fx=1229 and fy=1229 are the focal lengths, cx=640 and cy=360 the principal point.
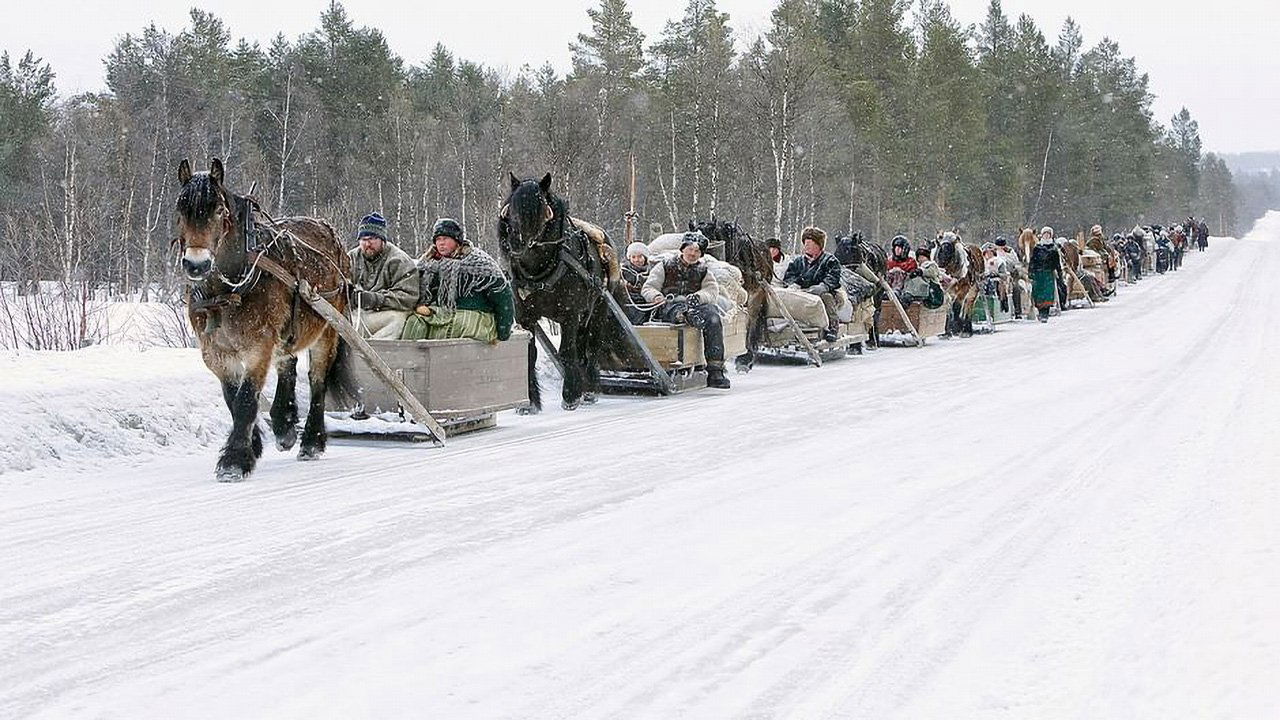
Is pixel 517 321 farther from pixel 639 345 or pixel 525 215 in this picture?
pixel 639 345

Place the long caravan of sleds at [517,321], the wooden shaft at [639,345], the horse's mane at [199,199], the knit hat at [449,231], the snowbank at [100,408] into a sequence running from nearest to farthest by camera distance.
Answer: the horse's mane at [199,199], the long caravan of sleds at [517,321], the snowbank at [100,408], the knit hat at [449,231], the wooden shaft at [639,345]

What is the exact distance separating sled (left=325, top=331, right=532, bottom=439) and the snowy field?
30cm

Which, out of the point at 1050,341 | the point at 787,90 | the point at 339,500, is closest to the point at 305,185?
the point at 787,90

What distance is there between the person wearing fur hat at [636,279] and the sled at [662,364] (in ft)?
1.32

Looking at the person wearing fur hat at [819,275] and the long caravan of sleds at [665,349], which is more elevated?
the person wearing fur hat at [819,275]

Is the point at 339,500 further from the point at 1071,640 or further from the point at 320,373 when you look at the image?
the point at 1071,640

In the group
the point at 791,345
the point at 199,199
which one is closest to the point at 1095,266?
the point at 791,345

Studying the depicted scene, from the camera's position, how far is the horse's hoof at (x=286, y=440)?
819cm

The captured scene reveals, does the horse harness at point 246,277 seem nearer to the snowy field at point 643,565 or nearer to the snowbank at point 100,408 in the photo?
the snowy field at point 643,565

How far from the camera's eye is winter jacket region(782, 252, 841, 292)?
15.6 metres

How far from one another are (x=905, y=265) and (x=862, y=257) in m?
1.87

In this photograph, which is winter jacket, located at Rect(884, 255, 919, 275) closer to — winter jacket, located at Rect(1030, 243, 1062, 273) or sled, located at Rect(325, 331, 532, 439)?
winter jacket, located at Rect(1030, 243, 1062, 273)

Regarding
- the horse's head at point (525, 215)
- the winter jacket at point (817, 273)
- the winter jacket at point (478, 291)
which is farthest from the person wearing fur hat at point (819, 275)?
the winter jacket at point (478, 291)

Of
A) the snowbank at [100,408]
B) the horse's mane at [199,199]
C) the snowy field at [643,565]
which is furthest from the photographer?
the snowbank at [100,408]
